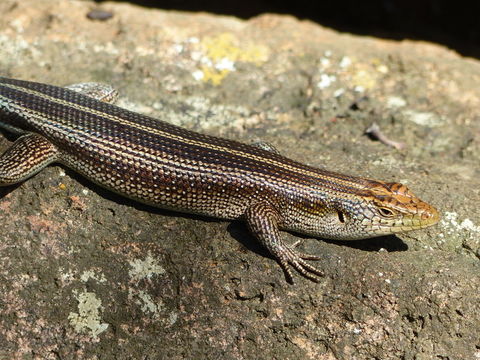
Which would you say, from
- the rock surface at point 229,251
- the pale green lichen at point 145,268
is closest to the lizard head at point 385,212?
the rock surface at point 229,251

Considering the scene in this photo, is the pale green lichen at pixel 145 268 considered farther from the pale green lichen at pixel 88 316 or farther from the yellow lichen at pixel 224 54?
the yellow lichen at pixel 224 54

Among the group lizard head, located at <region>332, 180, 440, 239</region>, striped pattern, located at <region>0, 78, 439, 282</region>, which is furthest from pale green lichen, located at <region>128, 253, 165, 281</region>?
lizard head, located at <region>332, 180, 440, 239</region>

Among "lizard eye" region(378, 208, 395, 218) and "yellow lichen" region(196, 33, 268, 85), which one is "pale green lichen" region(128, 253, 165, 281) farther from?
"yellow lichen" region(196, 33, 268, 85)

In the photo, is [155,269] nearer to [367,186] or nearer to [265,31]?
[367,186]

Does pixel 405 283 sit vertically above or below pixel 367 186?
below

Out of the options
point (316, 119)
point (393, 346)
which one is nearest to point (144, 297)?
point (393, 346)

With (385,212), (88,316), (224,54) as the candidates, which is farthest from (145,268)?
(224,54)
